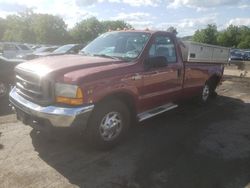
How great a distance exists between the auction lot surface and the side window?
4.74 feet

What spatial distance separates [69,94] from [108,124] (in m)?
0.91

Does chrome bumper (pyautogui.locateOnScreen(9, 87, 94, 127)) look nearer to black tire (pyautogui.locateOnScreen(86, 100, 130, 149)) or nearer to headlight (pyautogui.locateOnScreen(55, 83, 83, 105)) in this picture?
headlight (pyautogui.locateOnScreen(55, 83, 83, 105))

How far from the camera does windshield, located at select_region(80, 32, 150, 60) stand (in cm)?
546

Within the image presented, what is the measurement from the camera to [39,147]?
195 inches

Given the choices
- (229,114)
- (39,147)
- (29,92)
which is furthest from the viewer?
(229,114)

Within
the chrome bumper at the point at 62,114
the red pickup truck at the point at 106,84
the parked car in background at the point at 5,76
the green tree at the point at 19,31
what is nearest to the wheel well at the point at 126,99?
the red pickup truck at the point at 106,84

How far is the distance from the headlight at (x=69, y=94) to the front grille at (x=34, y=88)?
0.14 metres

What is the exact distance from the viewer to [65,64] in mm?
4664

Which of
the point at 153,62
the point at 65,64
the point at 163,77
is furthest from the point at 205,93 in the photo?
the point at 65,64

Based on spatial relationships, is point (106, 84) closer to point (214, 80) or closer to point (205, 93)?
point (205, 93)

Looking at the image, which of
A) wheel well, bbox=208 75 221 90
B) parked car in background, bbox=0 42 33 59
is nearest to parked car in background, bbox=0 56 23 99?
wheel well, bbox=208 75 221 90

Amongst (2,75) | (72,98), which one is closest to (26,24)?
(2,75)

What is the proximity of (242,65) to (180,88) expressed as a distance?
48.3 feet

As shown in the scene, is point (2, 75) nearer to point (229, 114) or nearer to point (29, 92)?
point (29, 92)
